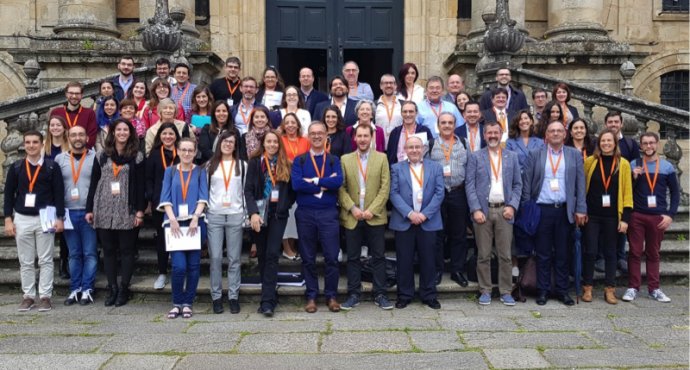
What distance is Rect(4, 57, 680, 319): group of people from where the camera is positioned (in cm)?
660

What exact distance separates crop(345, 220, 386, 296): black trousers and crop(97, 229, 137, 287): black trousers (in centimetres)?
241

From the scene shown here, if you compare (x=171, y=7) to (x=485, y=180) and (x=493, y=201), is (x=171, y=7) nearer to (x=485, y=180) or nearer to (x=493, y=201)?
(x=485, y=180)

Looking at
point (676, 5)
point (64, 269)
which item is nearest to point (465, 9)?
point (676, 5)

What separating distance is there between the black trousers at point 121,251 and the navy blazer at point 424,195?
9.49 feet

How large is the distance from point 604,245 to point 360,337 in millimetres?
3196

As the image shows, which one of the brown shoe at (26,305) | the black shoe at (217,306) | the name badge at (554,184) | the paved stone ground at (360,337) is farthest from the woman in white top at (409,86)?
the brown shoe at (26,305)

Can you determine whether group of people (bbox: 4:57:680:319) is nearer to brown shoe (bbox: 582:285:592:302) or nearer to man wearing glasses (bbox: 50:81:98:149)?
brown shoe (bbox: 582:285:592:302)

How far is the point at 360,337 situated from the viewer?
560 centimetres

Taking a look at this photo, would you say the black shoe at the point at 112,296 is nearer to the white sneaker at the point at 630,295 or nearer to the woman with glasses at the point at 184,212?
the woman with glasses at the point at 184,212

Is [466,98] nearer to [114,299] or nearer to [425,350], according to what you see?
[425,350]

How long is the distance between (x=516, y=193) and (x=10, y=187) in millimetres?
5535

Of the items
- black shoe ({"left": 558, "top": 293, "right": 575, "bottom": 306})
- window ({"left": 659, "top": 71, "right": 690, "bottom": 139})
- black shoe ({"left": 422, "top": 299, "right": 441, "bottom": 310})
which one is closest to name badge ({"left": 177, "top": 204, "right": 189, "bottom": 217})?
black shoe ({"left": 422, "top": 299, "right": 441, "bottom": 310})

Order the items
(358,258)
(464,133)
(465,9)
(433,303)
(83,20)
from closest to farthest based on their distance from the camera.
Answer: (433,303) → (358,258) → (464,133) → (83,20) → (465,9)

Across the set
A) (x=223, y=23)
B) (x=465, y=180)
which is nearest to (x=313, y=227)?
(x=465, y=180)
